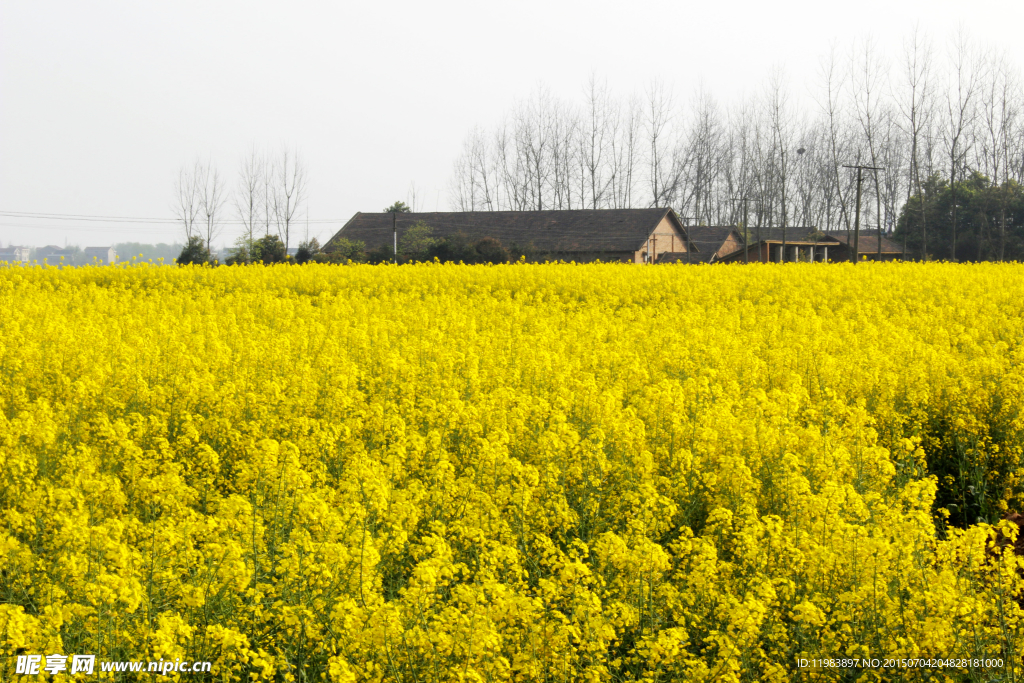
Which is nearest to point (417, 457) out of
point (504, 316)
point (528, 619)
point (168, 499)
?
point (168, 499)

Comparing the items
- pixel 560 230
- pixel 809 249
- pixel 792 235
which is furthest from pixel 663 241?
pixel 792 235

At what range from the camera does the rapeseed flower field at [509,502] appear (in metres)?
3.25

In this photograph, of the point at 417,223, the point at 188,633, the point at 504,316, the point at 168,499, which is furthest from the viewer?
the point at 417,223

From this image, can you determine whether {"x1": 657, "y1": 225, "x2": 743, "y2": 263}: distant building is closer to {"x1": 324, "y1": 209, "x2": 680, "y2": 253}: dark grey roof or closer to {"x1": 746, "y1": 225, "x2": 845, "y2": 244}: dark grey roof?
{"x1": 746, "y1": 225, "x2": 845, "y2": 244}: dark grey roof

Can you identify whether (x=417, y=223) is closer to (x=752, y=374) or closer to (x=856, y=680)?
(x=752, y=374)

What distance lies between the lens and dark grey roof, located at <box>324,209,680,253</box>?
162 feet

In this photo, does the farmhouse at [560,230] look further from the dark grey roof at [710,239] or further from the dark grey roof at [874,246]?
the dark grey roof at [874,246]

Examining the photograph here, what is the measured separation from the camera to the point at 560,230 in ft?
Answer: 167

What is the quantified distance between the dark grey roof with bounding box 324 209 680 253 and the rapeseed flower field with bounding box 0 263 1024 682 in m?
38.8

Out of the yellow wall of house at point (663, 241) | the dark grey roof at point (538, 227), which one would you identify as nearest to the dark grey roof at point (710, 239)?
the yellow wall of house at point (663, 241)

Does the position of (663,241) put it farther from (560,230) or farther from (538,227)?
(538,227)

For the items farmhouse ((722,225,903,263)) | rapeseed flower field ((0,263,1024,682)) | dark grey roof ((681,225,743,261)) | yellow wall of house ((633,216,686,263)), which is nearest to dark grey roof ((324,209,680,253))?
yellow wall of house ((633,216,686,263))

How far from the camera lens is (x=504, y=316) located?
13.4 meters

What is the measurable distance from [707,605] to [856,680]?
66 cm
